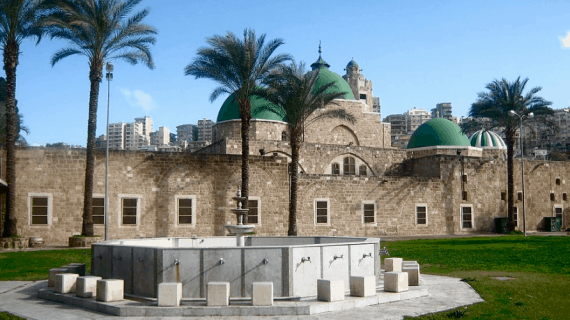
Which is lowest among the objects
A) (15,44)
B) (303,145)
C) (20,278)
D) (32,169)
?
(20,278)

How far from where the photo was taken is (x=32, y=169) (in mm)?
22391

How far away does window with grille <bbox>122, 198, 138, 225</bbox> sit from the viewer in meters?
23.6

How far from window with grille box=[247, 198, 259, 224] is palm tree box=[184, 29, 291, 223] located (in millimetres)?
1908

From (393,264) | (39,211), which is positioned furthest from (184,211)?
(393,264)

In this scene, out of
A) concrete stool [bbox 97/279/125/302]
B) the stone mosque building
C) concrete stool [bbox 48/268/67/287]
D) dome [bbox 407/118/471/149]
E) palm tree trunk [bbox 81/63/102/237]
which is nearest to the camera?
concrete stool [bbox 97/279/125/302]

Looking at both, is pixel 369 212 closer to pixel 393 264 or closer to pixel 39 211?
pixel 39 211

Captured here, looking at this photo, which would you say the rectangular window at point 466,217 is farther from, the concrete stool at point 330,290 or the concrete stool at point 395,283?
the concrete stool at point 330,290

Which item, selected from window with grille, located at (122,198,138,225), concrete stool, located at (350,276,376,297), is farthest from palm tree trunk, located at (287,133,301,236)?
concrete stool, located at (350,276,376,297)

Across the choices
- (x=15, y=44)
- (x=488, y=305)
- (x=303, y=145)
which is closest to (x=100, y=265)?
(x=488, y=305)

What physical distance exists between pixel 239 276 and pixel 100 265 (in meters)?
3.05

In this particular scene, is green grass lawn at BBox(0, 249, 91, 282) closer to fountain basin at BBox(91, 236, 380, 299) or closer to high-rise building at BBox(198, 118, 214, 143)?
fountain basin at BBox(91, 236, 380, 299)

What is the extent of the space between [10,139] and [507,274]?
17351 millimetres

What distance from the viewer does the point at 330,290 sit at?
9.10 meters

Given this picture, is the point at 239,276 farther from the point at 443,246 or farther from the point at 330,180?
the point at 330,180
